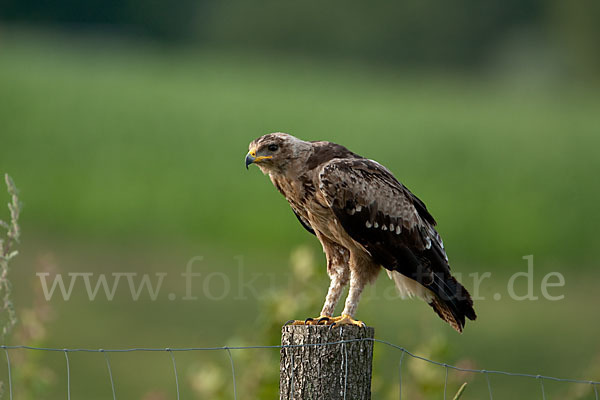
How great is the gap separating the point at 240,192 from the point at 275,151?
1206 centimetres

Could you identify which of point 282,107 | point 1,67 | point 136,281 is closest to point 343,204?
point 136,281

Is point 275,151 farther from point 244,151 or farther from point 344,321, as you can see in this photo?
point 244,151

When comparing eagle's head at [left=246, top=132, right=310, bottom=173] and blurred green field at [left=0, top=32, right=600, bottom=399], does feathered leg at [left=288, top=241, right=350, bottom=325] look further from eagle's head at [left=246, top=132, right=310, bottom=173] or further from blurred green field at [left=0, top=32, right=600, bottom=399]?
blurred green field at [left=0, top=32, right=600, bottom=399]

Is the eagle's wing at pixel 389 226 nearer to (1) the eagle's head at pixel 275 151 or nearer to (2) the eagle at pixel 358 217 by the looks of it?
(2) the eagle at pixel 358 217

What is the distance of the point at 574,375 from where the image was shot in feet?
31.8

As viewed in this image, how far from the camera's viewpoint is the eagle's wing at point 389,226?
4941 millimetres

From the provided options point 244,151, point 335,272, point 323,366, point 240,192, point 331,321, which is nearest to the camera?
point 323,366

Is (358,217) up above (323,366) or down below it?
above

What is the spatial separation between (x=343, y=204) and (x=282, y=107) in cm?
1682

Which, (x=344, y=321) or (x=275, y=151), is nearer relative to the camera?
(x=344, y=321)

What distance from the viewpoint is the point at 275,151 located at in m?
5.09

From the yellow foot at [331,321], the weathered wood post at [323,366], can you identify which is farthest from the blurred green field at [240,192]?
the weathered wood post at [323,366]

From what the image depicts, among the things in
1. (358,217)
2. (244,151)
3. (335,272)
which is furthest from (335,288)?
(244,151)

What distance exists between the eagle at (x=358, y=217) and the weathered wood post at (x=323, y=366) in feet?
3.10
